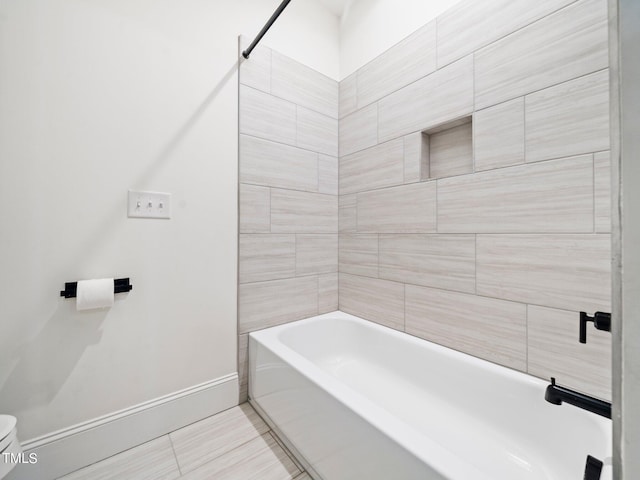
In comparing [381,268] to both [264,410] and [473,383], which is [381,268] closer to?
[473,383]

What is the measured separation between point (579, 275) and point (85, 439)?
2233 mm

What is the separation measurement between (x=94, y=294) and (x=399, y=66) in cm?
205

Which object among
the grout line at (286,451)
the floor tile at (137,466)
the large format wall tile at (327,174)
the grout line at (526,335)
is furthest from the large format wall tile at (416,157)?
the floor tile at (137,466)

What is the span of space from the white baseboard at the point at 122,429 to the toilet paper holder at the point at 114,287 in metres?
0.59

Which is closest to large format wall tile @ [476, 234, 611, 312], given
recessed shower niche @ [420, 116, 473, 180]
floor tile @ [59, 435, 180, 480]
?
recessed shower niche @ [420, 116, 473, 180]

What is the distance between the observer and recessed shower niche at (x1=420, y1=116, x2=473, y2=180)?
1.48 m

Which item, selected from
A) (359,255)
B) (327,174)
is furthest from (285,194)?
(359,255)

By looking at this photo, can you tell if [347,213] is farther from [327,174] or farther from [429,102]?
[429,102]

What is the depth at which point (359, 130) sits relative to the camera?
199 cm

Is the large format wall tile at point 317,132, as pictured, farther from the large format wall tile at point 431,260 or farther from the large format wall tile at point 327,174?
the large format wall tile at point 431,260

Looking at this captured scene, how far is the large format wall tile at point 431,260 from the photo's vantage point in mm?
1423

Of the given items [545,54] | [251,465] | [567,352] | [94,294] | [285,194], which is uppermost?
[545,54]

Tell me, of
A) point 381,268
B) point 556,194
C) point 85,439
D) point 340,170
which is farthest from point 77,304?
point 556,194

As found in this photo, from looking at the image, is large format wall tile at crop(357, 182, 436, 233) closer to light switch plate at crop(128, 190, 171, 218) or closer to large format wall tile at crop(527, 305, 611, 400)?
large format wall tile at crop(527, 305, 611, 400)
